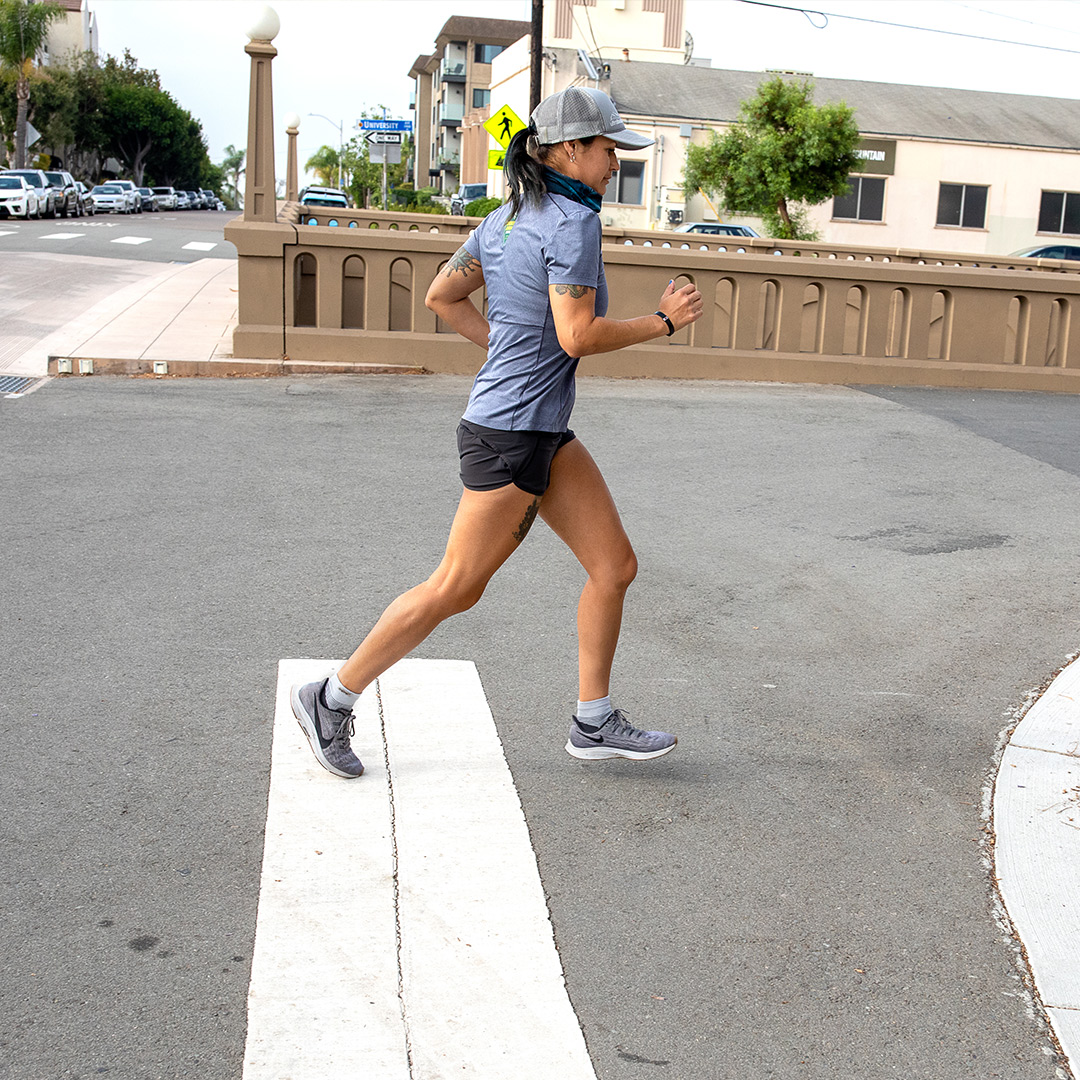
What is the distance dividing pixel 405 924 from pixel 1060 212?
49527mm

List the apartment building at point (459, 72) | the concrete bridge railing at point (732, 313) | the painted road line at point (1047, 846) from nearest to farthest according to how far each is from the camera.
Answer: the painted road line at point (1047, 846) → the concrete bridge railing at point (732, 313) → the apartment building at point (459, 72)

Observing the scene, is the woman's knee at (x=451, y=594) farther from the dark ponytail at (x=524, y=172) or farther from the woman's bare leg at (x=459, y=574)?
the dark ponytail at (x=524, y=172)

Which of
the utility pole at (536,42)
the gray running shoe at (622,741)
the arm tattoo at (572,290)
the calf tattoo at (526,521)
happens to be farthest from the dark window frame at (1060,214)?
the arm tattoo at (572,290)

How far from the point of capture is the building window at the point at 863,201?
46.4 metres

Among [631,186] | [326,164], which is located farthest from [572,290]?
[326,164]

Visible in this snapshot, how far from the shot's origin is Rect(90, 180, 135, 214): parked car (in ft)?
197

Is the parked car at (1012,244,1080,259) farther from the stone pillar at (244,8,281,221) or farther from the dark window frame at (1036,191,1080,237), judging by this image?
the stone pillar at (244,8,281,221)

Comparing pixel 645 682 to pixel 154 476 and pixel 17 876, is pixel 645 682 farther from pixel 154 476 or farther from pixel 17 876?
pixel 154 476

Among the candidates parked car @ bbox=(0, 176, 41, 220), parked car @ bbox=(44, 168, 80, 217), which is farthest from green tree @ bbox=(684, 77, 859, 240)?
parked car @ bbox=(44, 168, 80, 217)

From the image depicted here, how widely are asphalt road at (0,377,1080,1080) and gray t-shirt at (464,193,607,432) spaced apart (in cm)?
118

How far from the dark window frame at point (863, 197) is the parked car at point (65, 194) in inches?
1154

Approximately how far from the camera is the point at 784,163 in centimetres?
3822

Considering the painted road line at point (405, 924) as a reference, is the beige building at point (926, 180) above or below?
above

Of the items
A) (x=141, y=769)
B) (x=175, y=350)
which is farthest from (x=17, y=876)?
(x=175, y=350)
